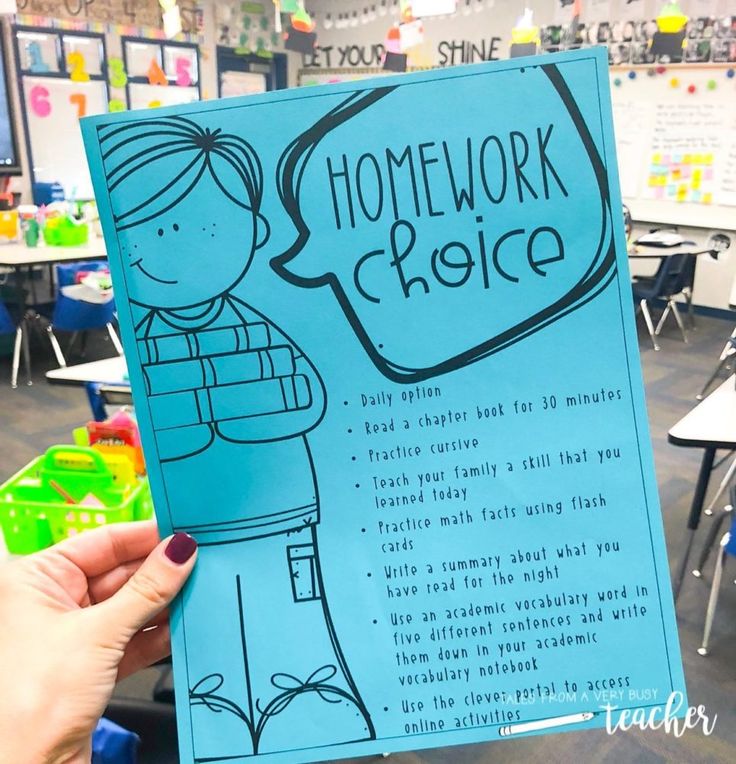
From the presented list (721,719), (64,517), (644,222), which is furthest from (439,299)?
(644,222)

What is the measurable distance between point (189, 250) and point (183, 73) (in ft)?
25.8

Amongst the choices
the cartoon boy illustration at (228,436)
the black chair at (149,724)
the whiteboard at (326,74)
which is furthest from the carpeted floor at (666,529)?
the whiteboard at (326,74)

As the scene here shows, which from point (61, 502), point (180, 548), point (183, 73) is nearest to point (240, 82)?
point (183, 73)

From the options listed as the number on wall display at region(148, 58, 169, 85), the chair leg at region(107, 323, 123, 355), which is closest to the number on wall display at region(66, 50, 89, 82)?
the number on wall display at region(148, 58, 169, 85)

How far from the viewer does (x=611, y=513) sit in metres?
0.63

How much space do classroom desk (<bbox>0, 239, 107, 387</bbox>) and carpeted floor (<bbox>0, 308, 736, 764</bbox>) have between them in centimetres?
22

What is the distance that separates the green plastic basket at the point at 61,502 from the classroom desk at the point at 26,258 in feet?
10.1

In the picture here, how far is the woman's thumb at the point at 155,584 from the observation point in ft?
2.07

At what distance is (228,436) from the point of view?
2.06 feet

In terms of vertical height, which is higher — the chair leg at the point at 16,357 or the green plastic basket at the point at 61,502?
the green plastic basket at the point at 61,502

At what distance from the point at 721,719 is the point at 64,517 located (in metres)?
1.84

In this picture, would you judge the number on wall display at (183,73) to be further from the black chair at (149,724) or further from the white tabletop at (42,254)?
the black chair at (149,724)

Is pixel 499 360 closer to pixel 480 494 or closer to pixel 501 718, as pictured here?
pixel 480 494

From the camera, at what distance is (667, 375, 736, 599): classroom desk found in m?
1.95
